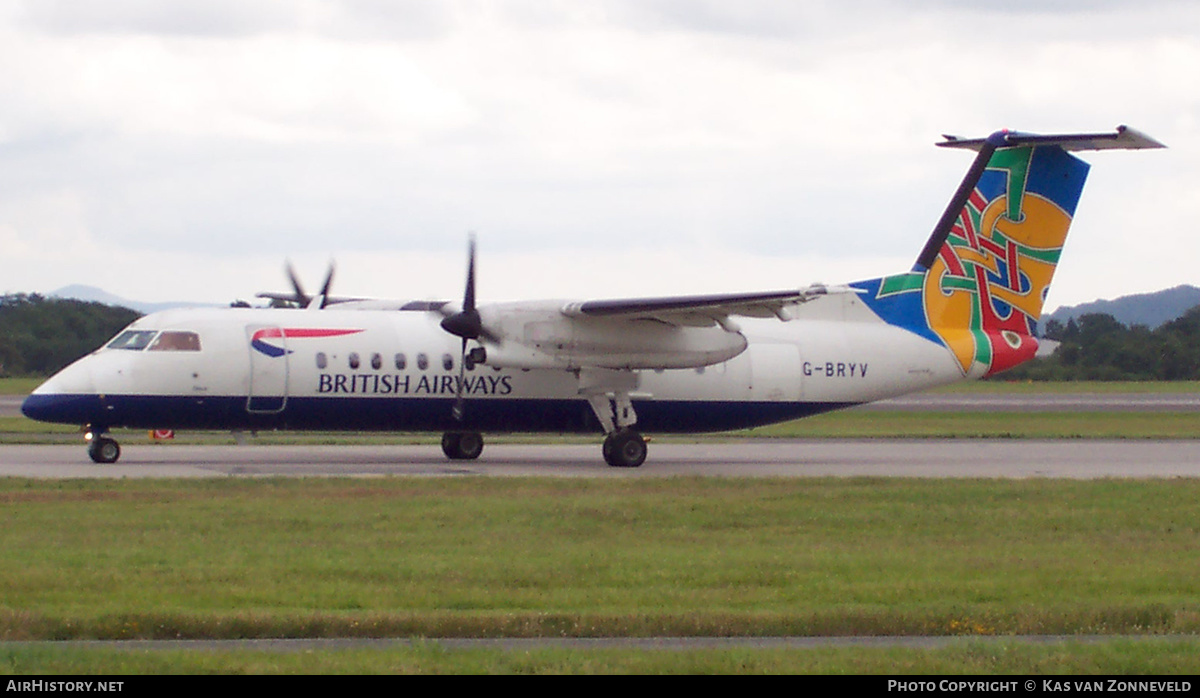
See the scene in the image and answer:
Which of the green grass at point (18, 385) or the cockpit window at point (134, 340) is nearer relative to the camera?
the cockpit window at point (134, 340)

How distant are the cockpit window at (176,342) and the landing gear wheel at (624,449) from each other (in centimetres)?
773

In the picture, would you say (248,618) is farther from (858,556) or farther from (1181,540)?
(1181,540)

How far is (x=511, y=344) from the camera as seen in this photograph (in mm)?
26719

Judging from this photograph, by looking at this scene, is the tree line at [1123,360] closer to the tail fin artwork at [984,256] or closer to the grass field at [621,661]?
the tail fin artwork at [984,256]

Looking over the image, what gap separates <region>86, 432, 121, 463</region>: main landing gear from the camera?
2569 cm

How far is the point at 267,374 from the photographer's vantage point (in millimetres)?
26156

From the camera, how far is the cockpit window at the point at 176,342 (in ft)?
85.0

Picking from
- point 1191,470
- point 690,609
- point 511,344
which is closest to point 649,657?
point 690,609

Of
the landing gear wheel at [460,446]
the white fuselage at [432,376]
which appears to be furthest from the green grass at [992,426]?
the landing gear wheel at [460,446]

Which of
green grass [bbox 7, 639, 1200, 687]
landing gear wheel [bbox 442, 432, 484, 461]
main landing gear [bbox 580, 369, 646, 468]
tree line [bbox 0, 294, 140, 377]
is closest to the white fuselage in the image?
main landing gear [bbox 580, 369, 646, 468]

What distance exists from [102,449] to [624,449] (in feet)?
30.9

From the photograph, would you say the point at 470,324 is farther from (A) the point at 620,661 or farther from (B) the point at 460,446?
(A) the point at 620,661

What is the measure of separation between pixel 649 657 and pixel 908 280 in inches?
841

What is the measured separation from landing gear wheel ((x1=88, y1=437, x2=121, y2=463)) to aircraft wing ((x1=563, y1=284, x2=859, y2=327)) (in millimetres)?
8341
